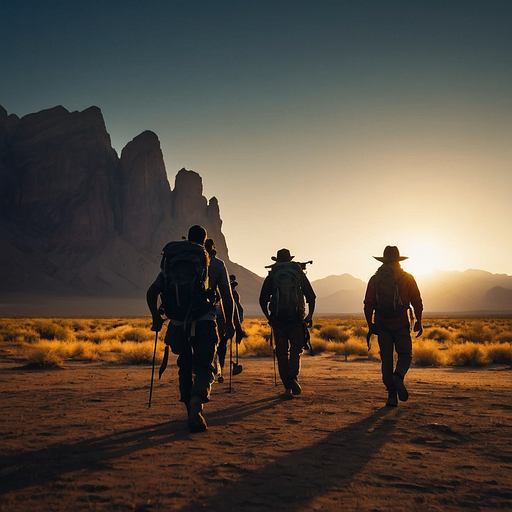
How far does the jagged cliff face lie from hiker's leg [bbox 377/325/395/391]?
10933cm

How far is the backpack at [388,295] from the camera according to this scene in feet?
23.3

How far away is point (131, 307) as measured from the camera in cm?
11112

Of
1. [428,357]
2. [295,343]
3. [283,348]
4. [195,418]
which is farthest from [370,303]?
[428,357]

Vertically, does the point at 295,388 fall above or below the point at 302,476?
below

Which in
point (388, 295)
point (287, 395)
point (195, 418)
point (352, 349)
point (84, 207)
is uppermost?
point (84, 207)

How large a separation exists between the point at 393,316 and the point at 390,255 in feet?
3.19

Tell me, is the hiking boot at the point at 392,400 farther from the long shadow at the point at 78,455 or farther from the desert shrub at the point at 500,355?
the desert shrub at the point at 500,355

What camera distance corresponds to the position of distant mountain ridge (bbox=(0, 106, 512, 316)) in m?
110

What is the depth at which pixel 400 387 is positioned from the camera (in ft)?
22.4

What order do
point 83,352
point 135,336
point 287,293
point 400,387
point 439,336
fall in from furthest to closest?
point 439,336
point 135,336
point 83,352
point 287,293
point 400,387

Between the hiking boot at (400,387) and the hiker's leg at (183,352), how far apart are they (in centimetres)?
301

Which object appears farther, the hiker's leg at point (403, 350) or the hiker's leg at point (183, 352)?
the hiker's leg at point (403, 350)

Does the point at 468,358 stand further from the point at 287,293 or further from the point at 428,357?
the point at 287,293

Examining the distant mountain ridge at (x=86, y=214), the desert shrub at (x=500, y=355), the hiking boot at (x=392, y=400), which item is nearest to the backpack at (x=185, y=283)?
the hiking boot at (x=392, y=400)
